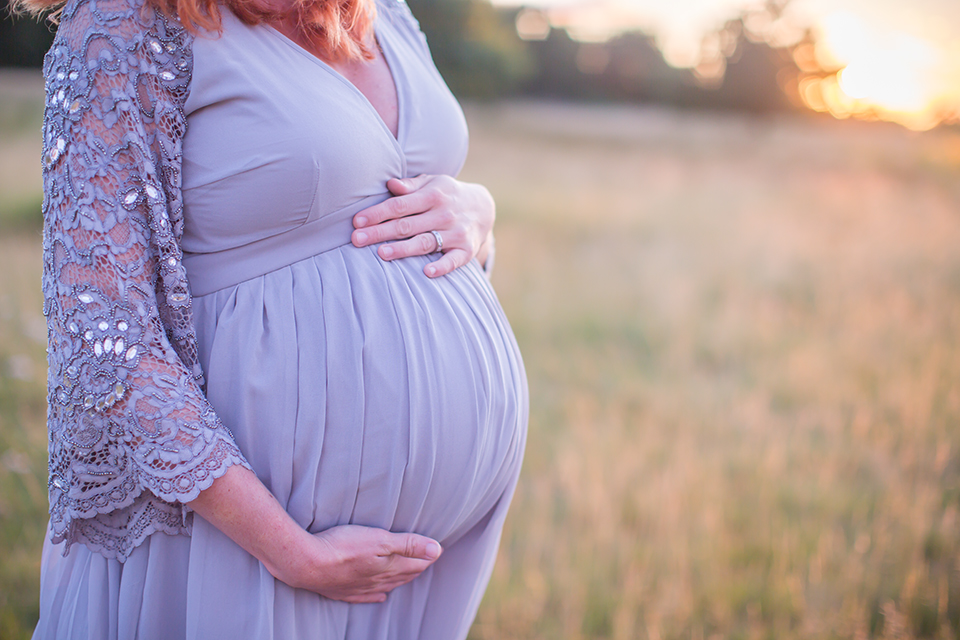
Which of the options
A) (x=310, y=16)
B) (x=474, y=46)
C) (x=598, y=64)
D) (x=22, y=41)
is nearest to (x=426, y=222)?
(x=310, y=16)

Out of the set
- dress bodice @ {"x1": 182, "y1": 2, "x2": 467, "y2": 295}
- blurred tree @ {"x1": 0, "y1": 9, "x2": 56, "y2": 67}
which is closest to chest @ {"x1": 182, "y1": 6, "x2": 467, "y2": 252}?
dress bodice @ {"x1": 182, "y1": 2, "x2": 467, "y2": 295}

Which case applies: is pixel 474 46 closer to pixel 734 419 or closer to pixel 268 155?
pixel 734 419

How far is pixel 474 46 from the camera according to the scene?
58.5 feet

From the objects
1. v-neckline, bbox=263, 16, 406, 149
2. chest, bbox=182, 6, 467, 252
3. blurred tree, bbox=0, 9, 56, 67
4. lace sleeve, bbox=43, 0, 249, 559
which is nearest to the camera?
lace sleeve, bbox=43, 0, 249, 559

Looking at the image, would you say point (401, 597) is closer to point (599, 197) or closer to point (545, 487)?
point (545, 487)

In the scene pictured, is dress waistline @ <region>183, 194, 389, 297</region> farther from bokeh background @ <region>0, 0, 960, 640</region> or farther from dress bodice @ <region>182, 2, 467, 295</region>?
bokeh background @ <region>0, 0, 960, 640</region>

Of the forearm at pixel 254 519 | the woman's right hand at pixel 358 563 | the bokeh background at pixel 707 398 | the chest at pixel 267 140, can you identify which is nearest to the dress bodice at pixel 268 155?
the chest at pixel 267 140

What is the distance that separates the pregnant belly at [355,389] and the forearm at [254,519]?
0.06 metres

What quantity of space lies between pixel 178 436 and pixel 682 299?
16.6 ft

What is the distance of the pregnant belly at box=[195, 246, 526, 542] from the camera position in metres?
1.07

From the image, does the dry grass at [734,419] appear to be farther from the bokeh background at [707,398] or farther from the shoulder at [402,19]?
the shoulder at [402,19]

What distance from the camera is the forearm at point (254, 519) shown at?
98cm

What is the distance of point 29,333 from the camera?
3760 millimetres

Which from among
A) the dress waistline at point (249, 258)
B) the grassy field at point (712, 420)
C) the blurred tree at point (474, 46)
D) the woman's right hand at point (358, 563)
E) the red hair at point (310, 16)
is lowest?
the grassy field at point (712, 420)
